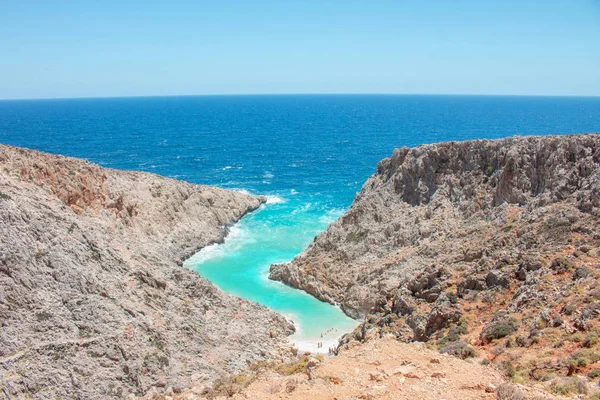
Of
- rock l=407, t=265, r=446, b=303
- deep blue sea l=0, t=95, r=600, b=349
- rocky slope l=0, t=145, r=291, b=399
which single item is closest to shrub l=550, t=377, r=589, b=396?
rock l=407, t=265, r=446, b=303

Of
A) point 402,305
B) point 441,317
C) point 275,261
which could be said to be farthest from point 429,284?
point 275,261

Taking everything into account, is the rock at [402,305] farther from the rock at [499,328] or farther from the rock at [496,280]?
the rock at [499,328]

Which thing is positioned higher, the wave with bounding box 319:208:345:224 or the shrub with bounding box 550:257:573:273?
the shrub with bounding box 550:257:573:273

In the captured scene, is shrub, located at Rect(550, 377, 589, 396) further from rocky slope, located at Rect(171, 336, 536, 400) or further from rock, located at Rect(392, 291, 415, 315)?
rock, located at Rect(392, 291, 415, 315)

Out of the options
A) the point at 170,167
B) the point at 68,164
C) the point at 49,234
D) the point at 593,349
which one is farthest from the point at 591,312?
the point at 170,167

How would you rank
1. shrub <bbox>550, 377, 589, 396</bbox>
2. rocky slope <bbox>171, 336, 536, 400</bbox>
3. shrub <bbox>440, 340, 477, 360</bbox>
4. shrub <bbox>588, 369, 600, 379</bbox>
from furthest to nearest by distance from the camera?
1. shrub <bbox>440, 340, 477, 360</bbox>
2. shrub <bbox>588, 369, 600, 379</bbox>
3. rocky slope <bbox>171, 336, 536, 400</bbox>
4. shrub <bbox>550, 377, 589, 396</bbox>

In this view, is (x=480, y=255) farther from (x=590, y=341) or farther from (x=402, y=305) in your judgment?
(x=590, y=341)

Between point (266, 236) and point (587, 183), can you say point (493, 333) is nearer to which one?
point (587, 183)
